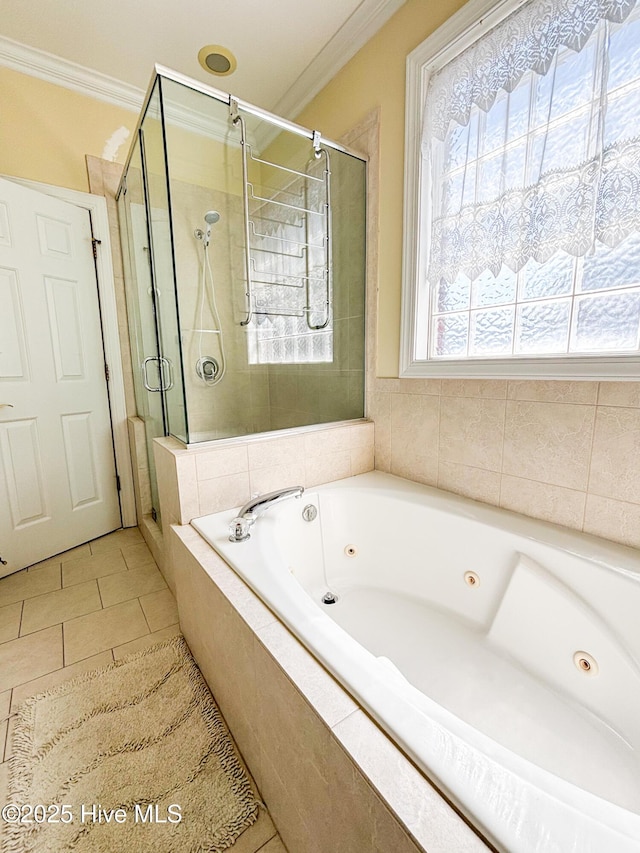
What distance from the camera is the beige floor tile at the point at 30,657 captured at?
129cm

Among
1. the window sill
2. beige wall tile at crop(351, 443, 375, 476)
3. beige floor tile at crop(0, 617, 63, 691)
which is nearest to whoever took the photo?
the window sill

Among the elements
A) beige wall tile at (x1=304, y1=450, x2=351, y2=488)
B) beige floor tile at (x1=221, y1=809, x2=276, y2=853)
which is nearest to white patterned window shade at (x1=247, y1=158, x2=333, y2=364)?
beige wall tile at (x1=304, y1=450, x2=351, y2=488)

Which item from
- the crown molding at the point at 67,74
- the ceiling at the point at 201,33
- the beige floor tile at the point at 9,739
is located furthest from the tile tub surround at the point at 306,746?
the crown molding at the point at 67,74

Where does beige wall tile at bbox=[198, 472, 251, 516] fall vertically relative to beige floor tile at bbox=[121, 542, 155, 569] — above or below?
above

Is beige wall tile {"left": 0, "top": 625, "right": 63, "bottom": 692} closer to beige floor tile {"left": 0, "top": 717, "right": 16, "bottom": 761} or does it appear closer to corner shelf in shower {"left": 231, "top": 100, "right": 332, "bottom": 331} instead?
beige floor tile {"left": 0, "top": 717, "right": 16, "bottom": 761}

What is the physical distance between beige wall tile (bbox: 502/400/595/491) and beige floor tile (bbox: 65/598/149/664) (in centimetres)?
165

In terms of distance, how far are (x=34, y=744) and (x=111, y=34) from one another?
2855 millimetres

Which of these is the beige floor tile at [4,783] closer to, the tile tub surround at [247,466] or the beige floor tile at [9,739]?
the beige floor tile at [9,739]

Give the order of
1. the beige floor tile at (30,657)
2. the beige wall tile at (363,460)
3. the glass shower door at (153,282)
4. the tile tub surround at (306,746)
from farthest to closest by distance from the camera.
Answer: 1. the beige wall tile at (363,460)
2. the glass shower door at (153,282)
3. the beige floor tile at (30,657)
4. the tile tub surround at (306,746)

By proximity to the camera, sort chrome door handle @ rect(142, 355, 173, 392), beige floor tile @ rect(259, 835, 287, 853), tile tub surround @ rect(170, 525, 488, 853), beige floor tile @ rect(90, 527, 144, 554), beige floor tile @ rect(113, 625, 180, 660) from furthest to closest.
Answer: beige floor tile @ rect(90, 527, 144, 554)
chrome door handle @ rect(142, 355, 173, 392)
beige floor tile @ rect(113, 625, 180, 660)
beige floor tile @ rect(259, 835, 287, 853)
tile tub surround @ rect(170, 525, 488, 853)

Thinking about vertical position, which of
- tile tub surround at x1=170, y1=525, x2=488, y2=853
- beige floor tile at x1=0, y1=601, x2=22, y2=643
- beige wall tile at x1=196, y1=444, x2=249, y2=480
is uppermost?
beige wall tile at x1=196, y1=444, x2=249, y2=480

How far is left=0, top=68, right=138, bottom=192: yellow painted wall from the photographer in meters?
1.87

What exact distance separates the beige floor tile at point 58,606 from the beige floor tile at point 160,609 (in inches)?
8.5

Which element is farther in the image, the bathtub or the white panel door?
the white panel door
